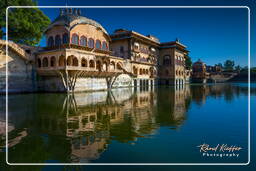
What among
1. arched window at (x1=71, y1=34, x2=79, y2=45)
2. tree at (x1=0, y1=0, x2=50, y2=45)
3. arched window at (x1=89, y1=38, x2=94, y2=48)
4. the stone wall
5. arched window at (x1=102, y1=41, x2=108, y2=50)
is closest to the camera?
the stone wall

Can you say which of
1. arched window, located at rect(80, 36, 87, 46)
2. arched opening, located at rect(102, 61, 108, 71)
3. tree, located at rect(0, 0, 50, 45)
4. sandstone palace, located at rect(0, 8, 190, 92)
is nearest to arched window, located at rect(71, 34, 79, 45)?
sandstone palace, located at rect(0, 8, 190, 92)

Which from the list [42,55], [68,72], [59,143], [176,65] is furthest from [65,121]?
[176,65]

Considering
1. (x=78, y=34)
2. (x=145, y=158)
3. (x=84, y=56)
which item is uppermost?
(x=78, y=34)

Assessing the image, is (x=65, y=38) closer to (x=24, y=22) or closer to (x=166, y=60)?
(x=24, y=22)

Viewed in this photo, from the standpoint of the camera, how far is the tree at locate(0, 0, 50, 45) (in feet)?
87.9

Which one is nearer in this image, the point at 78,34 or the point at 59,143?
the point at 59,143

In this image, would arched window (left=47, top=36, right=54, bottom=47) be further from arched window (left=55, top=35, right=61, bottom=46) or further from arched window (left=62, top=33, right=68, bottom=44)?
arched window (left=62, top=33, right=68, bottom=44)

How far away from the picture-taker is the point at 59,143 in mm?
6547

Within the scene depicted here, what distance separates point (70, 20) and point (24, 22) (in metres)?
6.91

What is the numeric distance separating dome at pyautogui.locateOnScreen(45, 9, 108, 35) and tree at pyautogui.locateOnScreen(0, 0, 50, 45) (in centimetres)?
373

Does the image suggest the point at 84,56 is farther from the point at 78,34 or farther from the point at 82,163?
the point at 82,163

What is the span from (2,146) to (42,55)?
78.0 ft

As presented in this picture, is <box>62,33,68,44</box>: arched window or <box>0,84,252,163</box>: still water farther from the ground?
<box>62,33,68,44</box>: arched window

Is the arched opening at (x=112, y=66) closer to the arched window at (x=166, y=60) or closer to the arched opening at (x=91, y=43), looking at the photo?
the arched opening at (x=91, y=43)
